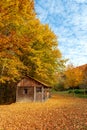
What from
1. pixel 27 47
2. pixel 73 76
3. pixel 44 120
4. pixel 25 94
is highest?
pixel 73 76

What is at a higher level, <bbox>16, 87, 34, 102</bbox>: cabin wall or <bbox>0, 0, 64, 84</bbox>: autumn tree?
<bbox>0, 0, 64, 84</bbox>: autumn tree

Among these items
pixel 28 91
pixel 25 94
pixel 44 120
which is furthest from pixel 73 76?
pixel 44 120

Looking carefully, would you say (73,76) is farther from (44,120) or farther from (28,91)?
(44,120)

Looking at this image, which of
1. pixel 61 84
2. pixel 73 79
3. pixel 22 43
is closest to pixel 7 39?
pixel 22 43

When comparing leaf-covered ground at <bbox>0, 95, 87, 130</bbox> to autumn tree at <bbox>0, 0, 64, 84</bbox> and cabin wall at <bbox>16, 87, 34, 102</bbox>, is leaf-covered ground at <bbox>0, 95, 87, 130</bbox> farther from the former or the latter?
cabin wall at <bbox>16, 87, 34, 102</bbox>

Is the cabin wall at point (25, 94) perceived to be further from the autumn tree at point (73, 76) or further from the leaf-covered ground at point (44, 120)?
the autumn tree at point (73, 76)

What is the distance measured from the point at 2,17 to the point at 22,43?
343 cm

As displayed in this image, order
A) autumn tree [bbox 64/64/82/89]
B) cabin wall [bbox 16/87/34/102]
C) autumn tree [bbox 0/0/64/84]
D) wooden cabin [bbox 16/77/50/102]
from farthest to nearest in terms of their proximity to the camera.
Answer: autumn tree [bbox 64/64/82/89], cabin wall [bbox 16/87/34/102], wooden cabin [bbox 16/77/50/102], autumn tree [bbox 0/0/64/84]

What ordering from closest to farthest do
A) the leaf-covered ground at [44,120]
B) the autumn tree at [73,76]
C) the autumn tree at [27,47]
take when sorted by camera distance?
1. the leaf-covered ground at [44,120]
2. the autumn tree at [27,47]
3. the autumn tree at [73,76]

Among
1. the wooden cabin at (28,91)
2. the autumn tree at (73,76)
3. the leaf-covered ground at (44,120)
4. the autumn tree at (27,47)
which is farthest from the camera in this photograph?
the autumn tree at (73,76)

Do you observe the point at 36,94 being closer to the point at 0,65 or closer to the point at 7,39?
the point at 0,65

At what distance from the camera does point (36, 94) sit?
43406 mm

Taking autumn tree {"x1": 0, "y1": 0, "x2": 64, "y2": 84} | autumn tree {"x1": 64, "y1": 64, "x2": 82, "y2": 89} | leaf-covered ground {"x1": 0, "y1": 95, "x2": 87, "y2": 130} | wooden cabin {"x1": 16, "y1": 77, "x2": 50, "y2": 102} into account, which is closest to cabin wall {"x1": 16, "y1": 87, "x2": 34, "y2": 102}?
wooden cabin {"x1": 16, "y1": 77, "x2": 50, "y2": 102}

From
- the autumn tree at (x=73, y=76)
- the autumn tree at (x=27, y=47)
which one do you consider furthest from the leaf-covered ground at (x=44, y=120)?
the autumn tree at (x=73, y=76)
